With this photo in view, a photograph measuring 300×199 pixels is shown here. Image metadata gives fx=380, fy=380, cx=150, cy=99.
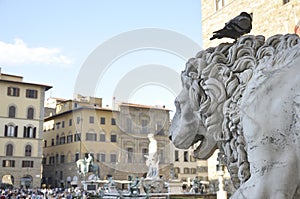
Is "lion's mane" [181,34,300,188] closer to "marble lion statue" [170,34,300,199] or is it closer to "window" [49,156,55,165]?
"marble lion statue" [170,34,300,199]

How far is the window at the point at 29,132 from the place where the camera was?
4482 cm

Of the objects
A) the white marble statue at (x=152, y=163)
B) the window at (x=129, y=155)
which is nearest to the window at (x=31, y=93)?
the window at (x=129, y=155)

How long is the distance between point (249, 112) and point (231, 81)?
0.84 ft

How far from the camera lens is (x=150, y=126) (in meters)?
47.5

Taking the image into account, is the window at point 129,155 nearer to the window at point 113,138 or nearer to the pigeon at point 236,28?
the window at point 113,138

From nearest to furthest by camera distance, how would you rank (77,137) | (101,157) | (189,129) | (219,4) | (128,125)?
(189,129), (219,4), (77,137), (101,157), (128,125)

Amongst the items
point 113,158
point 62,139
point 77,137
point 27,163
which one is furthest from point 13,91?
point 113,158

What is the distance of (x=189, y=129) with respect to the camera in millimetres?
1812

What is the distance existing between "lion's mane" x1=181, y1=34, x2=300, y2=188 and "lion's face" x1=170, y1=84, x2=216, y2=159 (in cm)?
4

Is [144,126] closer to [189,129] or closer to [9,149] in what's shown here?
[9,149]

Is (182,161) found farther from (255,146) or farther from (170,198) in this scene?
(255,146)

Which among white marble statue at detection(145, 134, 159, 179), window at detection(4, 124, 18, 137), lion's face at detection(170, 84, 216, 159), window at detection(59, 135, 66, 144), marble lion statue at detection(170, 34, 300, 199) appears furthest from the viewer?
window at detection(59, 135, 66, 144)

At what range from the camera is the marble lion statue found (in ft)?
4.22

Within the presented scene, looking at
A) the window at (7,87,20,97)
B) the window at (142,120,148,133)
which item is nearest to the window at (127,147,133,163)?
the window at (142,120,148,133)
